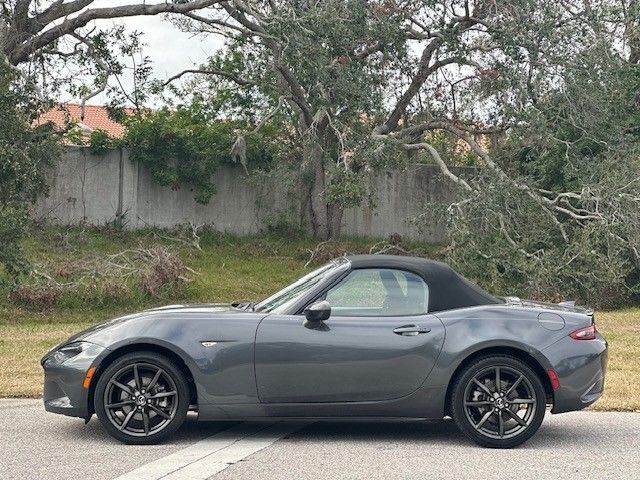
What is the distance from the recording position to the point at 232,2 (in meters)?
22.7

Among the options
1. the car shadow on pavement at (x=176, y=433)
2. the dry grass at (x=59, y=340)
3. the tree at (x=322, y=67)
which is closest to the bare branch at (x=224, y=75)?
the tree at (x=322, y=67)

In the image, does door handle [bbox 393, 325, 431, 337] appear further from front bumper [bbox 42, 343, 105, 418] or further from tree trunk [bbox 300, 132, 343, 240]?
tree trunk [bbox 300, 132, 343, 240]

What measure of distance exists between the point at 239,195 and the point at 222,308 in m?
19.1

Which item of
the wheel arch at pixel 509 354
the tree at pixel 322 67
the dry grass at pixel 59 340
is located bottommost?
the dry grass at pixel 59 340

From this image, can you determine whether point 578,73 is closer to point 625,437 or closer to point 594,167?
point 594,167

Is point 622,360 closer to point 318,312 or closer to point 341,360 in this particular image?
point 341,360

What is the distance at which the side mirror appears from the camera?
7750 millimetres

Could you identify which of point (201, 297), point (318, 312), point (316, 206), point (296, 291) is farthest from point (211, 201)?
point (318, 312)

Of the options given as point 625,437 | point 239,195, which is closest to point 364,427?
point 625,437

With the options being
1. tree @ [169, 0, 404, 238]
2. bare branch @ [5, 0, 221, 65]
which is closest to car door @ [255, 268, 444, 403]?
tree @ [169, 0, 404, 238]

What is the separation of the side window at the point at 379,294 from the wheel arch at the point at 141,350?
1.14 metres

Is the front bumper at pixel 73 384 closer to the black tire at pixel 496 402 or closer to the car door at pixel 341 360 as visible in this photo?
the car door at pixel 341 360

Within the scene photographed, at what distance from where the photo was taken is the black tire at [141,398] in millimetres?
7758

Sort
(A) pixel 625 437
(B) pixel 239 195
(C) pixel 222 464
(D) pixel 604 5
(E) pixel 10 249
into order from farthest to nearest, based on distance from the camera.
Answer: (B) pixel 239 195
(D) pixel 604 5
(E) pixel 10 249
(A) pixel 625 437
(C) pixel 222 464
